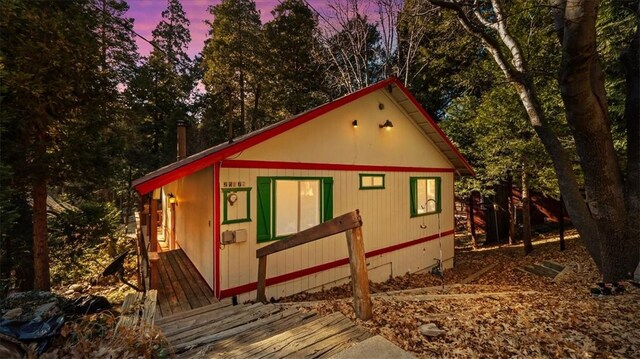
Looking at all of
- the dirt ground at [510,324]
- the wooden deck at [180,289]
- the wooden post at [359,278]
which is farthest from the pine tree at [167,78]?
the dirt ground at [510,324]

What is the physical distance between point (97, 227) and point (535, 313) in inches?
451

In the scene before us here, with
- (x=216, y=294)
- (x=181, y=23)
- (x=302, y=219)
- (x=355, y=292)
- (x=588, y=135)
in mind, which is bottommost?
(x=216, y=294)

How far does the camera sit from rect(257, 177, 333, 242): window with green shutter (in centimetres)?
590

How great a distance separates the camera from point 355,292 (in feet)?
10.4

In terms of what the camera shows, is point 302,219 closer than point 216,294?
No

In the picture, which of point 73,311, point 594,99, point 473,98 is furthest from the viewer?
point 473,98

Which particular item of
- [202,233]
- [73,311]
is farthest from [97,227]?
[73,311]

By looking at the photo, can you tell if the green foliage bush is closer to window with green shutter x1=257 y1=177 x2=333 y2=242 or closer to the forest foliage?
the forest foliage

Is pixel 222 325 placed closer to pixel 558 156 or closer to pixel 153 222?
pixel 153 222

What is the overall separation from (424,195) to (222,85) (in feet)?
58.7

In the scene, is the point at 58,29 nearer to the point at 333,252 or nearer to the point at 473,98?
the point at 333,252

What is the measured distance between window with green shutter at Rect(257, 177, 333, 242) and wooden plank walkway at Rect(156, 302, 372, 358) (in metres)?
2.23

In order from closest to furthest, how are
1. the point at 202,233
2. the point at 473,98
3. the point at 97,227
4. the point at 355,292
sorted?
the point at 355,292 → the point at 202,233 → the point at 97,227 → the point at 473,98

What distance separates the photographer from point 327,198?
22.7 feet
